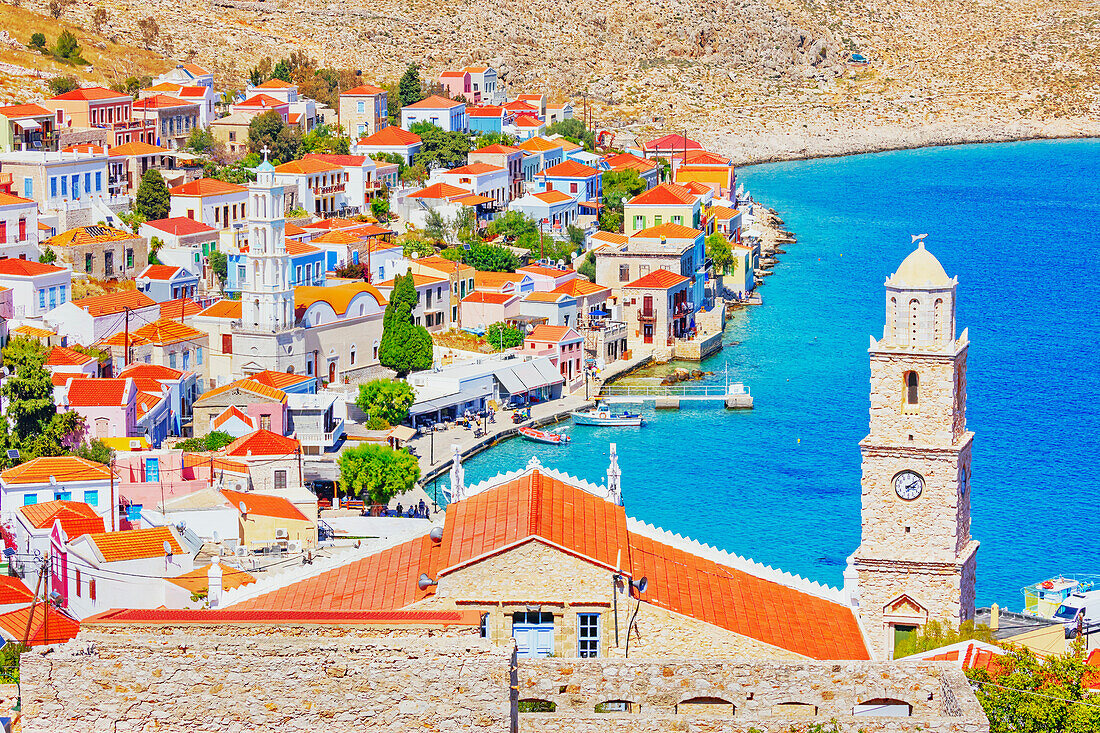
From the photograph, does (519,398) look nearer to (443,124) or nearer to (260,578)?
(260,578)

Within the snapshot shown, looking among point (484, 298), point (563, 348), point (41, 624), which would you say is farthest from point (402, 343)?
point (41, 624)

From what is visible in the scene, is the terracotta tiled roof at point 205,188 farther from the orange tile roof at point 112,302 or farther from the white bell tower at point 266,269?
the white bell tower at point 266,269

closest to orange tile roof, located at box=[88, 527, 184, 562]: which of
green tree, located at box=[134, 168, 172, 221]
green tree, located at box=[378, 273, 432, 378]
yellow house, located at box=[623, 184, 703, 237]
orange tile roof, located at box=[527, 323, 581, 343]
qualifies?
green tree, located at box=[378, 273, 432, 378]

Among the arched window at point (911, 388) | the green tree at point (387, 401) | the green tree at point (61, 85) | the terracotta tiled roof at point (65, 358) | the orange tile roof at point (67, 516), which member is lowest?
the green tree at point (387, 401)

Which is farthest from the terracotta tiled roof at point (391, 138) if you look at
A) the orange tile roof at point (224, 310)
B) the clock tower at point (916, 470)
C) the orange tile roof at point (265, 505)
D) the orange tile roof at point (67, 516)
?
the clock tower at point (916, 470)

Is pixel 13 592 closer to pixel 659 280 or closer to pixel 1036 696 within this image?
pixel 1036 696

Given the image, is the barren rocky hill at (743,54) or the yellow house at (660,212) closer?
the yellow house at (660,212)
